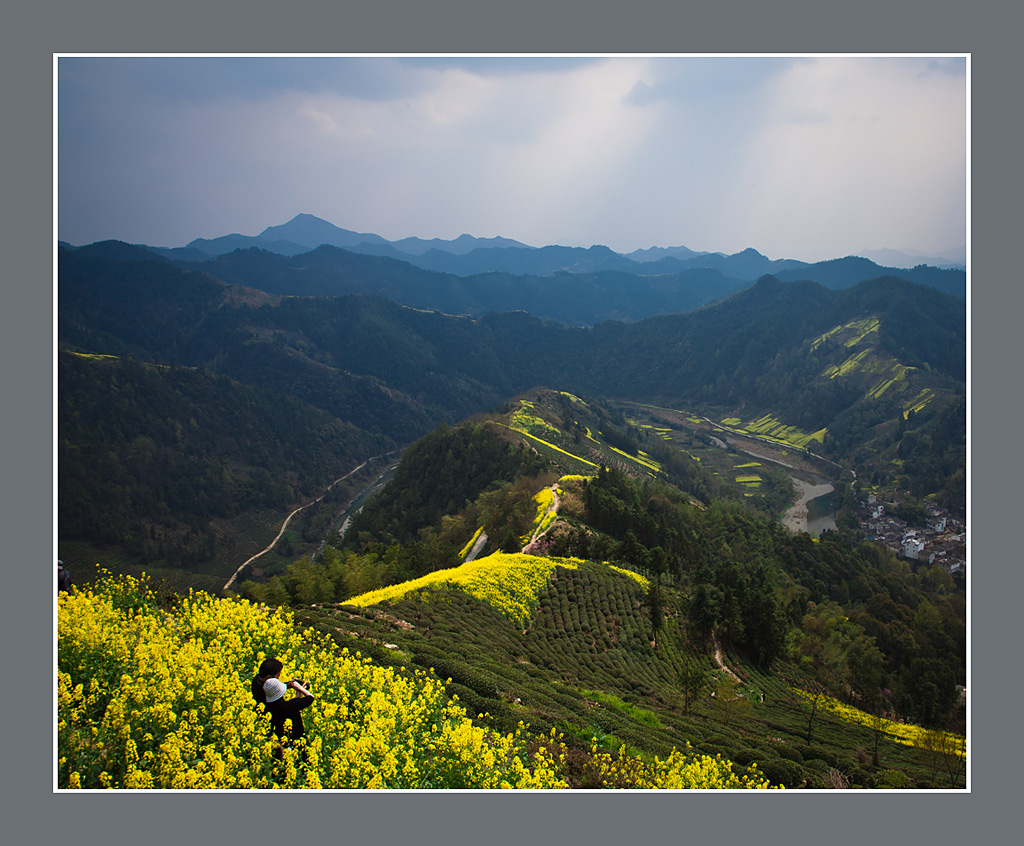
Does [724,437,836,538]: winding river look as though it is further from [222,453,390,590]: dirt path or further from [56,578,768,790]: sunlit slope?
[56,578,768,790]: sunlit slope

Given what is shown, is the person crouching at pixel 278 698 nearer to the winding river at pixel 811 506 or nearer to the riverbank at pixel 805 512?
the riverbank at pixel 805 512

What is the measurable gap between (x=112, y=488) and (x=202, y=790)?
126m

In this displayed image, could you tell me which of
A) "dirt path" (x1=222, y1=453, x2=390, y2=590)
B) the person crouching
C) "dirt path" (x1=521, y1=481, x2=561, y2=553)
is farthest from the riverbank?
the person crouching

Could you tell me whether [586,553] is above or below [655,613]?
above

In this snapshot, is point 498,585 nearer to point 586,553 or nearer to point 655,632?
point 655,632

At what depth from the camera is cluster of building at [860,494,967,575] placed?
85250 millimetres

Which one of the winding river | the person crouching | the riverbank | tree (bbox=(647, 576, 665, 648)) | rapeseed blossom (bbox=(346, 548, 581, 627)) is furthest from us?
the winding river

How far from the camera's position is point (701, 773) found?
1030 centimetres

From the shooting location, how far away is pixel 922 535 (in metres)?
96.8

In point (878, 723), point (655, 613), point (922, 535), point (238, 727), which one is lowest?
point (922, 535)

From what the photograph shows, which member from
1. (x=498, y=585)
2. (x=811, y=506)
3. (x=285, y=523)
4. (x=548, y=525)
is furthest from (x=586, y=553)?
(x=811, y=506)

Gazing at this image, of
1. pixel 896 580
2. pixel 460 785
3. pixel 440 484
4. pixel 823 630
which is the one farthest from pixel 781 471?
pixel 460 785

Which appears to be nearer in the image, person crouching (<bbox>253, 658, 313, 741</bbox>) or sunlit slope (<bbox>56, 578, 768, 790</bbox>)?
sunlit slope (<bbox>56, 578, 768, 790</bbox>)

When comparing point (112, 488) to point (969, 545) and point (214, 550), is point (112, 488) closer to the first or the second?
point (214, 550)
